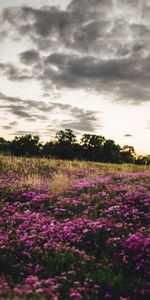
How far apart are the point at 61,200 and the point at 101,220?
122 inches

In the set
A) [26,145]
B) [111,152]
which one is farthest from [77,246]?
[111,152]

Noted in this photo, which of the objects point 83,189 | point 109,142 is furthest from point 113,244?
point 109,142

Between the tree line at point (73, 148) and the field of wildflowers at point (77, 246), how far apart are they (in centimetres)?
5425

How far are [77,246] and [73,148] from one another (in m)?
69.4

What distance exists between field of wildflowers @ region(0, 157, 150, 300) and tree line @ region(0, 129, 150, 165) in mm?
54253

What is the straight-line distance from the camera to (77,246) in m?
9.10

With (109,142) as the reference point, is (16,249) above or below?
below

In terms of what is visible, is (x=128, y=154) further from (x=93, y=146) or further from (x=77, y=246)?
(x=77, y=246)

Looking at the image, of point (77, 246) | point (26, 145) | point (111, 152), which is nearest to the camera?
point (77, 246)

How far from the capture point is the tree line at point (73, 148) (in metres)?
72.9

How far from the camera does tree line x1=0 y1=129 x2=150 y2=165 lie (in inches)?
2872

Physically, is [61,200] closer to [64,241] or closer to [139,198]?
[139,198]

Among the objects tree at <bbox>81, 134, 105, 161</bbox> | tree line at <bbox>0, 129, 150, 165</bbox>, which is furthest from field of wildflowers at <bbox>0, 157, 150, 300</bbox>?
tree at <bbox>81, 134, 105, 161</bbox>

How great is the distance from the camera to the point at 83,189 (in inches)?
605
